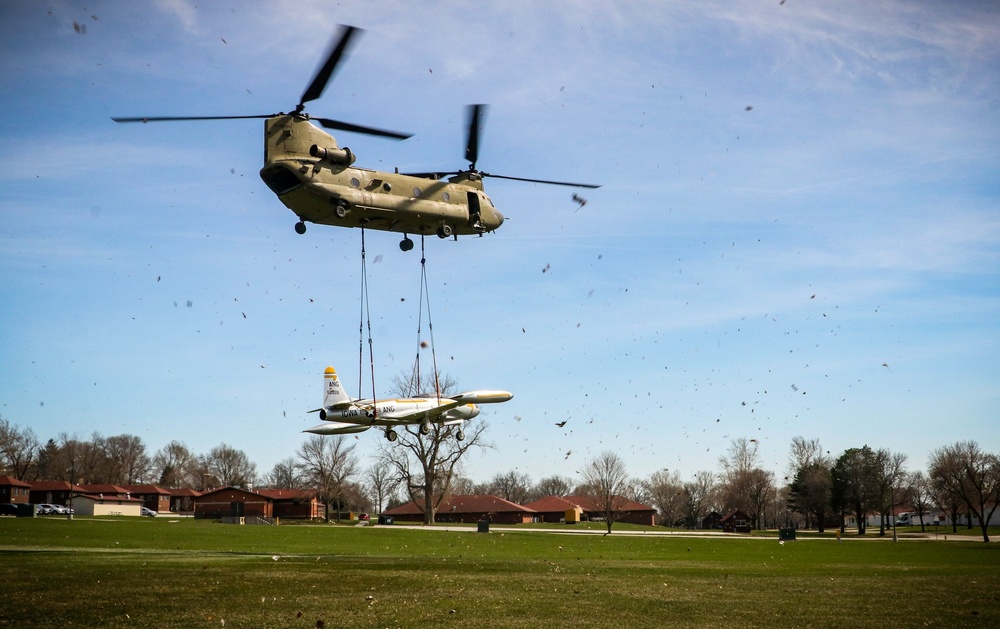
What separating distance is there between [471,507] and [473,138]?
331 feet

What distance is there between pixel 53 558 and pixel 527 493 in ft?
570

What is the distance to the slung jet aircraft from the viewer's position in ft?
104

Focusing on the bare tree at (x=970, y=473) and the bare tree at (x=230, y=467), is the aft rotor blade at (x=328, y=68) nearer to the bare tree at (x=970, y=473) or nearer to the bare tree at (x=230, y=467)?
the bare tree at (x=970, y=473)

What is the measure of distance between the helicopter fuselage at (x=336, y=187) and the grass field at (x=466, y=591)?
32.7 feet

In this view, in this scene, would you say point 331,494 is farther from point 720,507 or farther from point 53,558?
point 53,558

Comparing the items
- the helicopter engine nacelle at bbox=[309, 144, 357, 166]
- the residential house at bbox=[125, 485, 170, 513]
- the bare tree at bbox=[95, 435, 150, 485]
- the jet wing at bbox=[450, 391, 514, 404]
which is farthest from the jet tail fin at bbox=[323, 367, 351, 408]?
the bare tree at bbox=[95, 435, 150, 485]

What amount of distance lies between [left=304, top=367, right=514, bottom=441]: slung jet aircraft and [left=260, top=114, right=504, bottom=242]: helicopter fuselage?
7.41m

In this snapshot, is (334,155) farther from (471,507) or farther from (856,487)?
(471,507)

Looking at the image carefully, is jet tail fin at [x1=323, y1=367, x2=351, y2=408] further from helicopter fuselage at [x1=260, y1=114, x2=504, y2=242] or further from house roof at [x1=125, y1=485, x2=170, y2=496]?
house roof at [x1=125, y1=485, x2=170, y2=496]

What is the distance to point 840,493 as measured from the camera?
102125 millimetres

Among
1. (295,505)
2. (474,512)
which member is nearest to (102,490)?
(295,505)

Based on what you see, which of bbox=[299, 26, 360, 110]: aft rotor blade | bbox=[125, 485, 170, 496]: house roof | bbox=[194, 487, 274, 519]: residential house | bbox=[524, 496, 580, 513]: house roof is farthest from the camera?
bbox=[125, 485, 170, 496]: house roof

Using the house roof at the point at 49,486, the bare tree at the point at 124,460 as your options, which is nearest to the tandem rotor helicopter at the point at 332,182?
the house roof at the point at 49,486

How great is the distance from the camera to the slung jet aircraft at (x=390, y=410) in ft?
104
